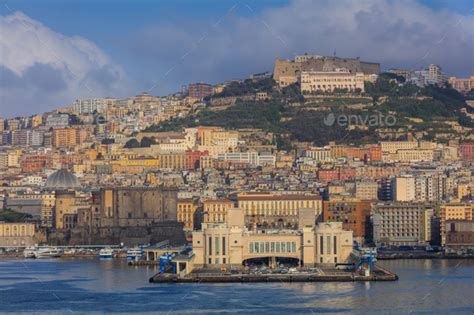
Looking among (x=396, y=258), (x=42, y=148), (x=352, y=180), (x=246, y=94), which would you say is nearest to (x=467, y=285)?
(x=396, y=258)

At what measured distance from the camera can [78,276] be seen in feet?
118

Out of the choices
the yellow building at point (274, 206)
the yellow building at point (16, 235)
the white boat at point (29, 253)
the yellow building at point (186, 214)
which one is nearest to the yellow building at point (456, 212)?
the yellow building at point (274, 206)

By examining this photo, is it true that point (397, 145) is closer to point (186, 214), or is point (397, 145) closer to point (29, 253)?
point (186, 214)

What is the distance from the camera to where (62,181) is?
56781 mm

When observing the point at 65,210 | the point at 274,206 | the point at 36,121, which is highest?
Answer: the point at 36,121

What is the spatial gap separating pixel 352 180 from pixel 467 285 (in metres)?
23.1

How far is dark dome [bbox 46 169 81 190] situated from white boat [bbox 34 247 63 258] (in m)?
8.97

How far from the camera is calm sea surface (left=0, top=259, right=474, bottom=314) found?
2814cm

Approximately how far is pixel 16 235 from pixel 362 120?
21533mm

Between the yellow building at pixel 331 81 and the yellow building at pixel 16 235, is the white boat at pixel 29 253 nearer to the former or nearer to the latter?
the yellow building at pixel 16 235

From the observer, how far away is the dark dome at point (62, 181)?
184 ft

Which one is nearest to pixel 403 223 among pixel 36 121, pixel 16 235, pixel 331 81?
pixel 16 235

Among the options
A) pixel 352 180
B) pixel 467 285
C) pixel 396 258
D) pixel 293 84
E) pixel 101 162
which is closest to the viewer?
pixel 467 285

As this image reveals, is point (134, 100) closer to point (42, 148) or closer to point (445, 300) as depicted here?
point (42, 148)
